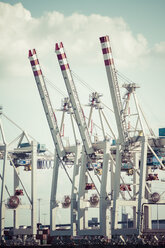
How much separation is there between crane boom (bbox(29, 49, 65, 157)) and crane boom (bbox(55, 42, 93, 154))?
600 centimetres

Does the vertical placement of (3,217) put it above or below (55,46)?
below

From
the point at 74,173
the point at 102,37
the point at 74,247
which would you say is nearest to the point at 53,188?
the point at 74,173

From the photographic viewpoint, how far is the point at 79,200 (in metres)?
91.9

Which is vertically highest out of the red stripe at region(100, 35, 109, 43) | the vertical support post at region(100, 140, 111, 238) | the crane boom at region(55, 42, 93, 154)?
the red stripe at region(100, 35, 109, 43)

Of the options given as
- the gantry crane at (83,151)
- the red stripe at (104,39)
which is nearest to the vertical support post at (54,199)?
the gantry crane at (83,151)

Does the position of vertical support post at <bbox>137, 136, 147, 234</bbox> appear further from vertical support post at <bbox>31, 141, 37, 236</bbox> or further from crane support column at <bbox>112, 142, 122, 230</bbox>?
vertical support post at <bbox>31, 141, 37, 236</bbox>

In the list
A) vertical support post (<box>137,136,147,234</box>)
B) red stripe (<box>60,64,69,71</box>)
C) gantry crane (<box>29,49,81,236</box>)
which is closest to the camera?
vertical support post (<box>137,136,147,234</box>)

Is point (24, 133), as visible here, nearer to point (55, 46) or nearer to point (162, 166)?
point (55, 46)

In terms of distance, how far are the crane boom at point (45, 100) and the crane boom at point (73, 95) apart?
6.00 metres

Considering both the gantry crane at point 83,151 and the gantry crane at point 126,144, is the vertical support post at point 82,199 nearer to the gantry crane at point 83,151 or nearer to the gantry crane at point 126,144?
the gantry crane at point 83,151

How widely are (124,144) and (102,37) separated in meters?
15.9

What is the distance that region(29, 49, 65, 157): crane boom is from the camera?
9600 centimetres

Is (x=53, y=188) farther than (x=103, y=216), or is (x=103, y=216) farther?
(x=53, y=188)

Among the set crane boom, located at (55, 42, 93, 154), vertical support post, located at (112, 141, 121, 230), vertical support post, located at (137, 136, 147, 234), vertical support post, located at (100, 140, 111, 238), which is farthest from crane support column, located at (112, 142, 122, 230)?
crane boom, located at (55, 42, 93, 154)
